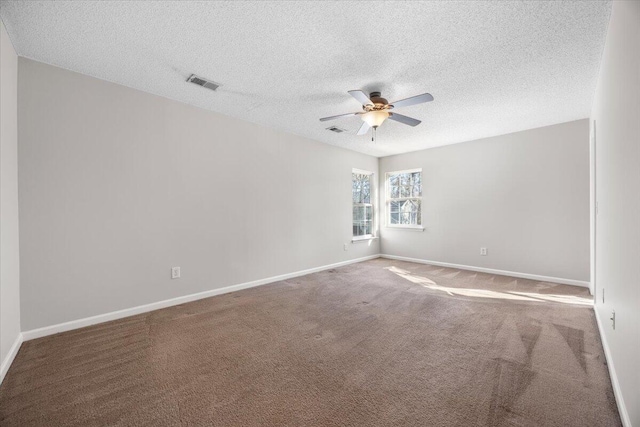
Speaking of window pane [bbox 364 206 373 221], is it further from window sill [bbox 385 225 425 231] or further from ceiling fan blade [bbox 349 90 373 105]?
ceiling fan blade [bbox 349 90 373 105]

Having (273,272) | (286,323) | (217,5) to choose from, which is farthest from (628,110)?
(273,272)

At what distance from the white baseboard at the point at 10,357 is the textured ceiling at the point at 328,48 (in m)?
2.41

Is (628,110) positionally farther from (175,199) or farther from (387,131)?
(175,199)

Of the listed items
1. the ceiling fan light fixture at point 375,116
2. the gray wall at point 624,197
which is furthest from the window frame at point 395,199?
the gray wall at point 624,197

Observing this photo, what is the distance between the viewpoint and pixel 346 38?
2094mm

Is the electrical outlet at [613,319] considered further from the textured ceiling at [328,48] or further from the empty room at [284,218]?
the textured ceiling at [328,48]

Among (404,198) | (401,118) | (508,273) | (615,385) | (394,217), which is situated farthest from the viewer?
(394,217)

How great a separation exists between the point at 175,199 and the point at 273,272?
182cm

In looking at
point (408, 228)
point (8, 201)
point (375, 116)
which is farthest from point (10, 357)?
point (408, 228)

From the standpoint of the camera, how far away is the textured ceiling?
183cm

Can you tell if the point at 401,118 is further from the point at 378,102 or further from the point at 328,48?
the point at 328,48

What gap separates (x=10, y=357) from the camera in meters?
1.99

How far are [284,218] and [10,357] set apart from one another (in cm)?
316

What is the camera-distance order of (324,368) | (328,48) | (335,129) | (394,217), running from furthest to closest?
(394,217) → (335,129) → (328,48) → (324,368)
